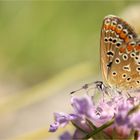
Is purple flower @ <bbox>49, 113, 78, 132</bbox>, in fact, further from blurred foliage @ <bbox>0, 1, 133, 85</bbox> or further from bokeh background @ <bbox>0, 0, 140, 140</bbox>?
blurred foliage @ <bbox>0, 1, 133, 85</bbox>

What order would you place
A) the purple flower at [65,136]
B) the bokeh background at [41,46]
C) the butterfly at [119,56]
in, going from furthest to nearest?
1. the bokeh background at [41,46]
2. the butterfly at [119,56]
3. the purple flower at [65,136]

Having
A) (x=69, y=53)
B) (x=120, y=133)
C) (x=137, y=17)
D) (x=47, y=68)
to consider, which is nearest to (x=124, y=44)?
(x=120, y=133)

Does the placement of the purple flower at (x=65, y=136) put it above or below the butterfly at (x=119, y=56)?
below

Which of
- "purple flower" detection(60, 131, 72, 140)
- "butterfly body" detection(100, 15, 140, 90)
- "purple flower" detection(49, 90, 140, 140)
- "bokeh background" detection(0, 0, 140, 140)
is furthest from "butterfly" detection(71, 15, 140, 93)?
"bokeh background" detection(0, 0, 140, 140)

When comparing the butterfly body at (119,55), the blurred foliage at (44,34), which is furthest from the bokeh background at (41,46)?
the butterfly body at (119,55)

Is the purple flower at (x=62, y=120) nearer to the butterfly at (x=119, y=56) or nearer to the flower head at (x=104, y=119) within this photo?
the flower head at (x=104, y=119)

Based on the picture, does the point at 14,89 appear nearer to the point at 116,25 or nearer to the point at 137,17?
the point at 137,17

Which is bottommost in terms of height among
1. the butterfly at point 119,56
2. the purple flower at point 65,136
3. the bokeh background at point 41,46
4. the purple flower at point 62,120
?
the purple flower at point 65,136
